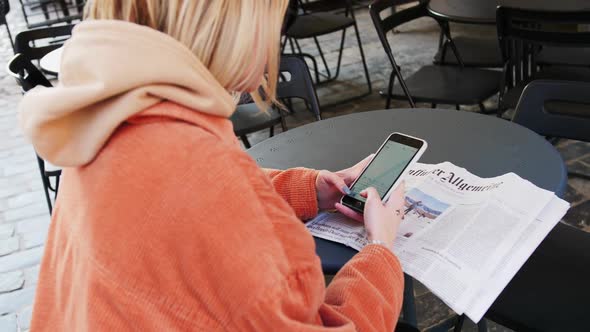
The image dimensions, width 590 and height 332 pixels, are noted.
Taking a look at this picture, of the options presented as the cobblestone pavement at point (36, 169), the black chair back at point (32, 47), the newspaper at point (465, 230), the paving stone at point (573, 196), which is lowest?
the cobblestone pavement at point (36, 169)

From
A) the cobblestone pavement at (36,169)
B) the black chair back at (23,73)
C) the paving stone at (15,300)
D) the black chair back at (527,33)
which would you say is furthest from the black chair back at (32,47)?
the black chair back at (527,33)

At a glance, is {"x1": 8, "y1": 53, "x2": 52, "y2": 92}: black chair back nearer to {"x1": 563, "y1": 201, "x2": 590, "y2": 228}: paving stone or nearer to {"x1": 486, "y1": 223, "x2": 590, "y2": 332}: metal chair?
{"x1": 486, "y1": 223, "x2": 590, "y2": 332}: metal chair

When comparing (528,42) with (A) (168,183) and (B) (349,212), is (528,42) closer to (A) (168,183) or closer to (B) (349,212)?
(B) (349,212)

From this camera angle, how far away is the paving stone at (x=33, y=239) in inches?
129

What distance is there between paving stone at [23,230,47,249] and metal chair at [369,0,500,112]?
6.95 ft

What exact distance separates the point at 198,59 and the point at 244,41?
70mm

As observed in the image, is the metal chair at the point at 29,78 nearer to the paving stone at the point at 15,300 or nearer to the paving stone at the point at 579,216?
the paving stone at the point at 15,300

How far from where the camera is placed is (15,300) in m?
2.81

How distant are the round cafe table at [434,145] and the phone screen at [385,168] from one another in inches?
5.9

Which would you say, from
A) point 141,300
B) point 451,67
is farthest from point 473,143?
point 451,67

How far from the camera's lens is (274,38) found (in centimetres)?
87

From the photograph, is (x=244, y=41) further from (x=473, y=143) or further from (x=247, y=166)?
(x=473, y=143)

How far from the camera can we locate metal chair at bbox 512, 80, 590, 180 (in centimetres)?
196

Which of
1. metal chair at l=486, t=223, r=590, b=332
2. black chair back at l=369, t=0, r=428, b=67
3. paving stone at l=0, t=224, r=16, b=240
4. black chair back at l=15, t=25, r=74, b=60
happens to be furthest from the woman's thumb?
black chair back at l=15, t=25, r=74, b=60
